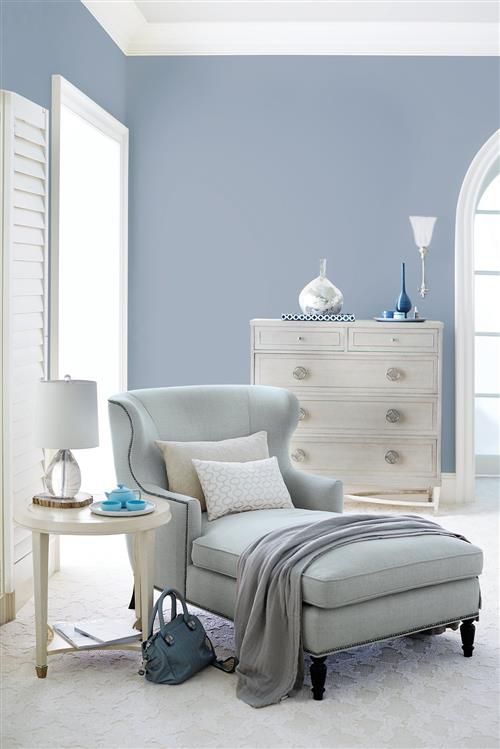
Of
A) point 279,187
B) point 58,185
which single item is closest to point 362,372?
point 279,187

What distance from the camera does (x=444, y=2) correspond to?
18.9ft

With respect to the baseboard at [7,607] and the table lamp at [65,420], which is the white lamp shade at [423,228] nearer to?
the table lamp at [65,420]

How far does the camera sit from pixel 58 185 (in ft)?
15.5

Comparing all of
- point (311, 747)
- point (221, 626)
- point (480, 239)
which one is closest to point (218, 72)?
point (480, 239)

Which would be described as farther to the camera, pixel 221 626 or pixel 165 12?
pixel 165 12

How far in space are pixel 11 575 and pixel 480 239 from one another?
15.5ft

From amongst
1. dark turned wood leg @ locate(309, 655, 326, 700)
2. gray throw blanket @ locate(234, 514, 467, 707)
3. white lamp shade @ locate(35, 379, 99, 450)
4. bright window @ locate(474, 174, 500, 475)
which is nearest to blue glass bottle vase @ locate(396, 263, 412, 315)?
bright window @ locate(474, 174, 500, 475)

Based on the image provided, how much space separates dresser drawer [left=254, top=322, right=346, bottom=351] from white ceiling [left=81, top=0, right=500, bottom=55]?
6.20 ft

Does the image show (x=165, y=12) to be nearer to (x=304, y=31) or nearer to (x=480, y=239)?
(x=304, y=31)

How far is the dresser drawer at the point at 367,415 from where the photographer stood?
232 inches

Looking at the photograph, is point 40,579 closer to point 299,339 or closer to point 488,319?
point 299,339

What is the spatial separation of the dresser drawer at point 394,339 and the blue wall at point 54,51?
211cm

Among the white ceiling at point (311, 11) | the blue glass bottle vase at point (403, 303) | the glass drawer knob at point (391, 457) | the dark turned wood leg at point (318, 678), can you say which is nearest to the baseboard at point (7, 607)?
the dark turned wood leg at point (318, 678)

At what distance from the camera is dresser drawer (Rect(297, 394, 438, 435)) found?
5902 mm
